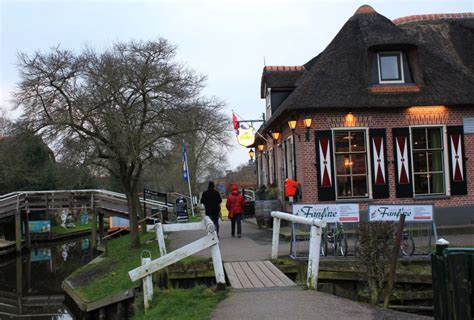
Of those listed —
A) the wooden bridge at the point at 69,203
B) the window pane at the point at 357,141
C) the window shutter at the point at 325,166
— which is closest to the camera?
the window shutter at the point at 325,166

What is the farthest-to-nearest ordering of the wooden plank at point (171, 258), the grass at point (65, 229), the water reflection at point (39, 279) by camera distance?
1. the grass at point (65, 229)
2. the water reflection at point (39, 279)
3. the wooden plank at point (171, 258)

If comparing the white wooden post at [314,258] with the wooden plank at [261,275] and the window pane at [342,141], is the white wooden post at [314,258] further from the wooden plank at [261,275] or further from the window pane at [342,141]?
the window pane at [342,141]

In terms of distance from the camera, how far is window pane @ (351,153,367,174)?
1591 cm

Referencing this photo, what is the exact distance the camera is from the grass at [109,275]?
479 inches

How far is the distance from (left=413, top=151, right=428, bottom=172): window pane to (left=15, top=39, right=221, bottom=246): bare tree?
23.6 ft

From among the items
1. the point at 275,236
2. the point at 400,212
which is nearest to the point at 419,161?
the point at 400,212

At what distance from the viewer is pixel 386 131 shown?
15.9 m

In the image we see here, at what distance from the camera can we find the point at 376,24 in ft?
57.9

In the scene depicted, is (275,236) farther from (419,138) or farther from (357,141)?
(419,138)

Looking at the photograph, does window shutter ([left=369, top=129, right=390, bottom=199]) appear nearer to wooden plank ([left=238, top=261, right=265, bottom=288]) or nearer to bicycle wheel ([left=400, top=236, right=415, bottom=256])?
bicycle wheel ([left=400, top=236, right=415, bottom=256])

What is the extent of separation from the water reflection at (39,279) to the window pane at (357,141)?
9983mm

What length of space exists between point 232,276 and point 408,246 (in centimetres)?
423

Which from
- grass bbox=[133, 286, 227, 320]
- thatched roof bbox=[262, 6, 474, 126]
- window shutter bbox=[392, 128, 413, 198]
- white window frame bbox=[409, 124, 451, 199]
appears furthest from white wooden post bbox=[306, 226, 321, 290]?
white window frame bbox=[409, 124, 451, 199]

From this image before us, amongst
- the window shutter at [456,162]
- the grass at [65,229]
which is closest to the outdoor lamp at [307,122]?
the window shutter at [456,162]
